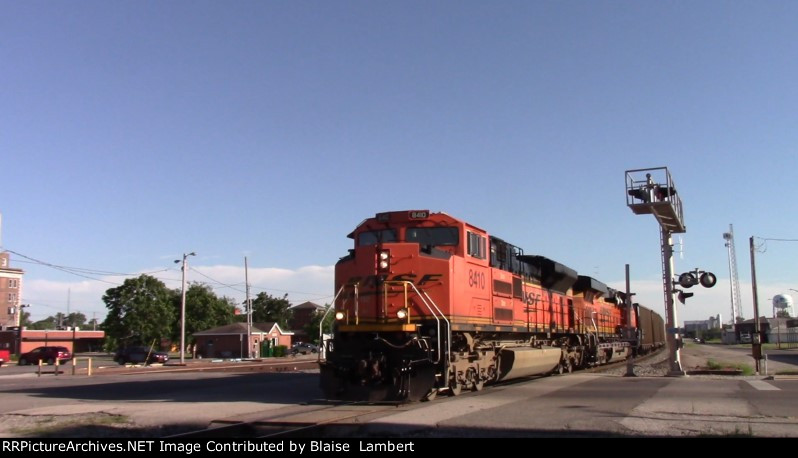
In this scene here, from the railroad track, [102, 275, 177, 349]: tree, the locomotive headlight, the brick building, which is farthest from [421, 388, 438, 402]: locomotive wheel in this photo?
[102, 275, 177, 349]: tree

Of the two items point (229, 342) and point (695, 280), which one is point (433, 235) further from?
point (229, 342)

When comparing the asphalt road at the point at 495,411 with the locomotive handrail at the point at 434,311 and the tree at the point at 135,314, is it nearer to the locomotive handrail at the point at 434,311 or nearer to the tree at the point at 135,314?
the locomotive handrail at the point at 434,311

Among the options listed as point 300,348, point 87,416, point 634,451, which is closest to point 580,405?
point 634,451

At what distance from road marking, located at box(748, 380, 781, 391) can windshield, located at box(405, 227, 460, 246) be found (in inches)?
384

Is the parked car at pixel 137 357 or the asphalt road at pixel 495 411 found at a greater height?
the asphalt road at pixel 495 411

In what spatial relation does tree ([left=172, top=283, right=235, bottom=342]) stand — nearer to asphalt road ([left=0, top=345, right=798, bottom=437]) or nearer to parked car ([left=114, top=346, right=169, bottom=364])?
parked car ([left=114, top=346, right=169, bottom=364])

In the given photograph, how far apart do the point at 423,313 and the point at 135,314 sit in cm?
7099

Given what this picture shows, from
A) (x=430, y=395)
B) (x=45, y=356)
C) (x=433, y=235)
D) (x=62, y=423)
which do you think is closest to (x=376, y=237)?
(x=433, y=235)

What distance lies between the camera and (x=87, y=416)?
1364 cm

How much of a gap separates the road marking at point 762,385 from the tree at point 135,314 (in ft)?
231

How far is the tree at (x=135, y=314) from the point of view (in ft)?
257

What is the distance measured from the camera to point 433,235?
16.9 m

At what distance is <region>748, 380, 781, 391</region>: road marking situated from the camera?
1800cm

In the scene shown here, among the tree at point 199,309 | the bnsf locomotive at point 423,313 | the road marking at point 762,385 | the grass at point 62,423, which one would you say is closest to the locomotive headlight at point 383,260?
the bnsf locomotive at point 423,313
